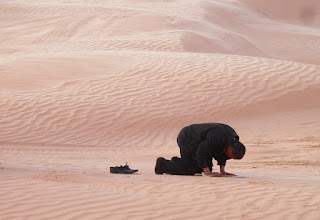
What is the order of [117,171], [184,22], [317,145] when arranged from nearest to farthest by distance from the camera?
[117,171] < [317,145] < [184,22]

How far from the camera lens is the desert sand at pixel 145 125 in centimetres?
731

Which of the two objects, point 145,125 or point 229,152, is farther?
point 145,125

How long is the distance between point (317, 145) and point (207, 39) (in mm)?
14692

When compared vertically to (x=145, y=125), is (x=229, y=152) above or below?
above

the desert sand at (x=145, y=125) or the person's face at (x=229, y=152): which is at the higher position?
the person's face at (x=229, y=152)

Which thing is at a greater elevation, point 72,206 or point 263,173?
point 72,206

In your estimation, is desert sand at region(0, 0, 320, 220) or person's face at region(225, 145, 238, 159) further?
person's face at region(225, 145, 238, 159)

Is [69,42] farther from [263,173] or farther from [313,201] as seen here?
[313,201]

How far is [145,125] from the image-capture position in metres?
16.0

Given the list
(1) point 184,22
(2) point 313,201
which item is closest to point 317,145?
(2) point 313,201

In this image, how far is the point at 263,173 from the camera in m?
10.7

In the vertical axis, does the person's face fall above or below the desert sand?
above

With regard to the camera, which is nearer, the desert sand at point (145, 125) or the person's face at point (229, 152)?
the desert sand at point (145, 125)

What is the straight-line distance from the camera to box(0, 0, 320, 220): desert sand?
24.0ft
